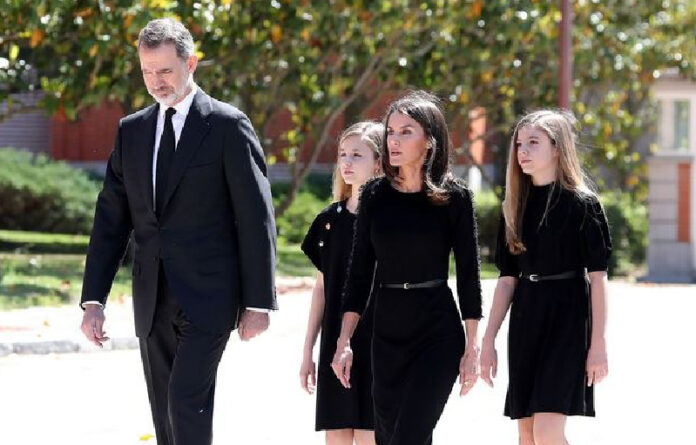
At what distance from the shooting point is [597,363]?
6.42m

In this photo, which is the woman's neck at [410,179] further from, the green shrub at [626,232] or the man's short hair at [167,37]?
the green shrub at [626,232]

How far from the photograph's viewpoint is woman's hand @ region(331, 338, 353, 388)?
243 inches

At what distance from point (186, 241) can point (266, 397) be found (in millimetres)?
5314

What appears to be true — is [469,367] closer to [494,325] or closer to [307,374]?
[494,325]

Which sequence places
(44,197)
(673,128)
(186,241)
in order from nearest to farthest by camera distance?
(186,241), (673,128), (44,197)

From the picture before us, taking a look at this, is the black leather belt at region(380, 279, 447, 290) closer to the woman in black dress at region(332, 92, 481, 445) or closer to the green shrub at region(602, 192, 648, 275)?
the woman in black dress at region(332, 92, 481, 445)

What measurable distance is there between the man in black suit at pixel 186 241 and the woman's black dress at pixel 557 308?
112 cm

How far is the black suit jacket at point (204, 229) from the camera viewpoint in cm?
598

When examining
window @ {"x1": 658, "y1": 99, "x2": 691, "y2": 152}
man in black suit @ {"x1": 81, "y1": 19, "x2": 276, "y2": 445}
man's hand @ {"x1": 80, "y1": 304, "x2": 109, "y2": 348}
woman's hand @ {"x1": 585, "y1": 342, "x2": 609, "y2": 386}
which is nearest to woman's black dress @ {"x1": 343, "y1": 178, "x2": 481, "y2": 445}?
man in black suit @ {"x1": 81, "y1": 19, "x2": 276, "y2": 445}

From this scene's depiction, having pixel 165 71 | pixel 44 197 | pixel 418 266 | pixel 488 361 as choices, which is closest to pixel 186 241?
pixel 165 71

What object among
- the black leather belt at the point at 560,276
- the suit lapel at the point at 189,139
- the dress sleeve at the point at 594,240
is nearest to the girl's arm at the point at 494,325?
the black leather belt at the point at 560,276

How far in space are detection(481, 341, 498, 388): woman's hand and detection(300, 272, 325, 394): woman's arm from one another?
0.79m

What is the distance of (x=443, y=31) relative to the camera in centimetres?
2450

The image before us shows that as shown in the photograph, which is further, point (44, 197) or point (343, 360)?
point (44, 197)
